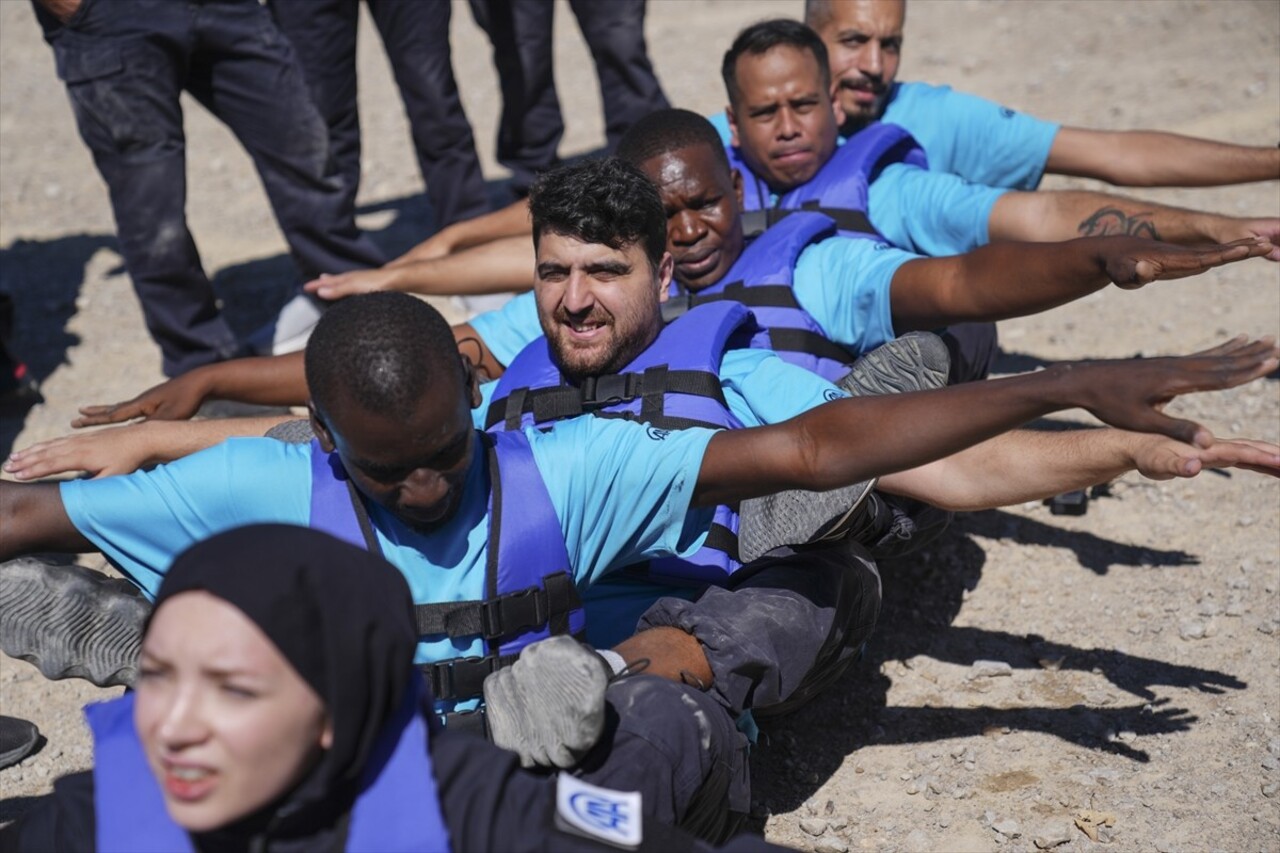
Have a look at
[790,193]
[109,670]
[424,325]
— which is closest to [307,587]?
[424,325]

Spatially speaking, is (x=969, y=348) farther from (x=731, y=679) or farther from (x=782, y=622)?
(x=731, y=679)

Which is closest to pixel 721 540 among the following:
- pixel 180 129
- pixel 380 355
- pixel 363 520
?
pixel 363 520

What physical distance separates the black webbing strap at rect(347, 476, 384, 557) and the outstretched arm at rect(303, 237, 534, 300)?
2059mm

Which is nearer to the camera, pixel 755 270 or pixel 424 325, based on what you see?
pixel 424 325

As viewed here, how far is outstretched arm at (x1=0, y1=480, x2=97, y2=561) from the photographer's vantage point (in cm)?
295

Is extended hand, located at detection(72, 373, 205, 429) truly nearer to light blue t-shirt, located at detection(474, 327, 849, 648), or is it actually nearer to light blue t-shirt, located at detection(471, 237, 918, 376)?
light blue t-shirt, located at detection(471, 237, 918, 376)

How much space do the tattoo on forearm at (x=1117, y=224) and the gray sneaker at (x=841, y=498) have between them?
1.06 meters

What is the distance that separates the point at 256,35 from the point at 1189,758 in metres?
4.30

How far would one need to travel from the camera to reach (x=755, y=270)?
4395 millimetres

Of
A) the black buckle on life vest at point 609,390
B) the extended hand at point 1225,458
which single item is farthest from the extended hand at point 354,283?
the extended hand at point 1225,458

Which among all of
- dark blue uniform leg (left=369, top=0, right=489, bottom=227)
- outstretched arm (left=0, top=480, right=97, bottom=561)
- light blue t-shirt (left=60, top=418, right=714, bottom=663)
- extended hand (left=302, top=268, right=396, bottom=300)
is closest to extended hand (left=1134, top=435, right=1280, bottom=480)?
light blue t-shirt (left=60, top=418, right=714, bottom=663)

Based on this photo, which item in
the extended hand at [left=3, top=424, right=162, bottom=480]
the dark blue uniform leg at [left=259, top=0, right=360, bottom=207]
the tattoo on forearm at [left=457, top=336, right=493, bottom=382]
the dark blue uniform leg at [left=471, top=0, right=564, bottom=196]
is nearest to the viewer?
the extended hand at [left=3, top=424, right=162, bottom=480]

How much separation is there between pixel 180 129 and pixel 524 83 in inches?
72.2

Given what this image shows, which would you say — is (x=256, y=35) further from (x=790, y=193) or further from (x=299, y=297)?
(x=790, y=193)
